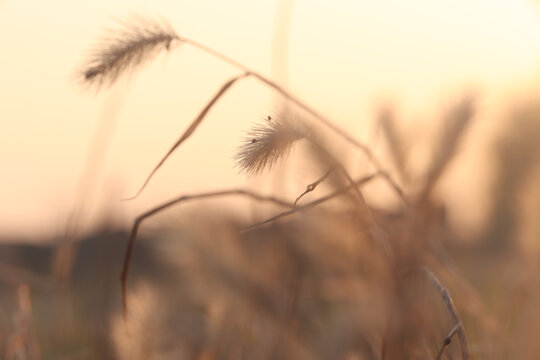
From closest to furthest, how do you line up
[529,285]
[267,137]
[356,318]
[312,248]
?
[267,137] < [356,318] < [529,285] < [312,248]

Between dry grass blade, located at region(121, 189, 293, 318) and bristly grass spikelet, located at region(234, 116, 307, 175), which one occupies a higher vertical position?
bristly grass spikelet, located at region(234, 116, 307, 175)

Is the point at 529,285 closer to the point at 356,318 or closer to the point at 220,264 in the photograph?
the point at 356,318

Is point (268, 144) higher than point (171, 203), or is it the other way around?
point (268, 144)

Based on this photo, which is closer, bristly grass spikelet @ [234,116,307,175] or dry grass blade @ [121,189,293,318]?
bristly grass spikelet @ [234,116,307,175]

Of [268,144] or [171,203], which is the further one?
[171,203]

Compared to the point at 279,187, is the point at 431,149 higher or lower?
higher

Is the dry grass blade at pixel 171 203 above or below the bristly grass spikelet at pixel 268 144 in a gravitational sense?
below

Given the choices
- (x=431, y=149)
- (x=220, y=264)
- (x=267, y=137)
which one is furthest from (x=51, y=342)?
(x=267, y=137)

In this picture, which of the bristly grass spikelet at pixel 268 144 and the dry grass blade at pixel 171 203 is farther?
the dry grass blade at pixel 171 203
